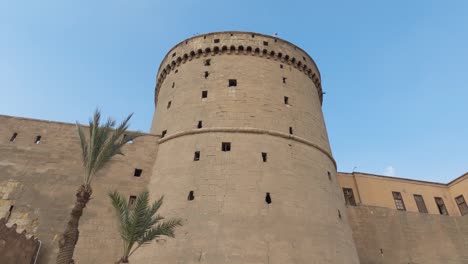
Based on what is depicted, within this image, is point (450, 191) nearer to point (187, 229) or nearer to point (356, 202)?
point (356, 202)

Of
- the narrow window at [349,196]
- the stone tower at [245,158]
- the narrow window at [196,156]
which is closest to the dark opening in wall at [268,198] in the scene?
the stone tower at [245,158]

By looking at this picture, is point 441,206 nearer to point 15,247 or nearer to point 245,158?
point 245,158

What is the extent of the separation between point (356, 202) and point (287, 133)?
26.7 feet

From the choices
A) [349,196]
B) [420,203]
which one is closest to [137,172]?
[349,196]

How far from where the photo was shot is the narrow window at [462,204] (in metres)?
21.0

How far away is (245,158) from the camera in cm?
1363

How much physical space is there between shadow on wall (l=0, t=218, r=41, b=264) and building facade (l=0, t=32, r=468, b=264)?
1.84ft

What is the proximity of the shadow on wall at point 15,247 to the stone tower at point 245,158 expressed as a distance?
404 centimetres

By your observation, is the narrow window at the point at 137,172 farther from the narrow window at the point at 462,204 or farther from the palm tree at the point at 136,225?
the narrow window at the point at 462,204

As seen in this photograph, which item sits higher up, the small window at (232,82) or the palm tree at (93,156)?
the small window at (232,82)

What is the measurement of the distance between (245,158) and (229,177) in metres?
1.23

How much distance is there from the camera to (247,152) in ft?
45.4

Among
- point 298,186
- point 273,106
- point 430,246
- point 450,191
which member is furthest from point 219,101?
point 450,191

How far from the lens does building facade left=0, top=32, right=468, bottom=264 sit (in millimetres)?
11906
